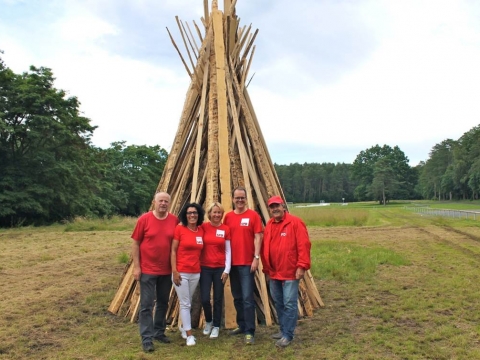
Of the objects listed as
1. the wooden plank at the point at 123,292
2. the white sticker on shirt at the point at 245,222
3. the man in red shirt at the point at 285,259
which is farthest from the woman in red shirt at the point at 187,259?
the wooden plank at the point at 123,292

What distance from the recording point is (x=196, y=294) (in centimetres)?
452

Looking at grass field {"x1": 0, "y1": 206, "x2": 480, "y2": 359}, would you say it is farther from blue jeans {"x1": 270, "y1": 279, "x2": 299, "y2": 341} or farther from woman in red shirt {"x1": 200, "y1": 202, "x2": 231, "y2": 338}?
woman in red shirt {"x1": 200, "y1": 202, "x2": 231, "y2": 338}

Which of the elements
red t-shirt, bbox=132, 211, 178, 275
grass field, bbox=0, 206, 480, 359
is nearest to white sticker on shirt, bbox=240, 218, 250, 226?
red t-shirt, bbox=132, 211, 178, 275

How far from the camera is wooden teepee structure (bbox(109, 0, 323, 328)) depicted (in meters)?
4.82

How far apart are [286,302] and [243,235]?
736mm

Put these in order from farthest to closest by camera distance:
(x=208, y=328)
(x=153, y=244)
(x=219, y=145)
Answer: (x=219, y=145), (x=208, y=328), (x=153, y=244)

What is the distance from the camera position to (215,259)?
393 cm

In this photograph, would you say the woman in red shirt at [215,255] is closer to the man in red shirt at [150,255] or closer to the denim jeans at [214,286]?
the denim jeans at [214,286]

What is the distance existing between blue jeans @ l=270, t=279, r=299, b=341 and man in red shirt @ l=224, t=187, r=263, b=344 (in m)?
0.25

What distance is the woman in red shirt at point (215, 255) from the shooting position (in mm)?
3928

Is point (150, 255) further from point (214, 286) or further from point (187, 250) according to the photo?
point (214, 286)

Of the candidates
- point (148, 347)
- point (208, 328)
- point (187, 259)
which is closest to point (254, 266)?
point (187, 259)

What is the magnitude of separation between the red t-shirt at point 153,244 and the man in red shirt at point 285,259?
93 cm

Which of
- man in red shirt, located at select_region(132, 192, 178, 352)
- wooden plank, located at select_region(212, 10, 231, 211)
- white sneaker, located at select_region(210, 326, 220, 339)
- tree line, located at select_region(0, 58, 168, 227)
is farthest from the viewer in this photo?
tree line, located at select_region(0, 58, 168, 227)
